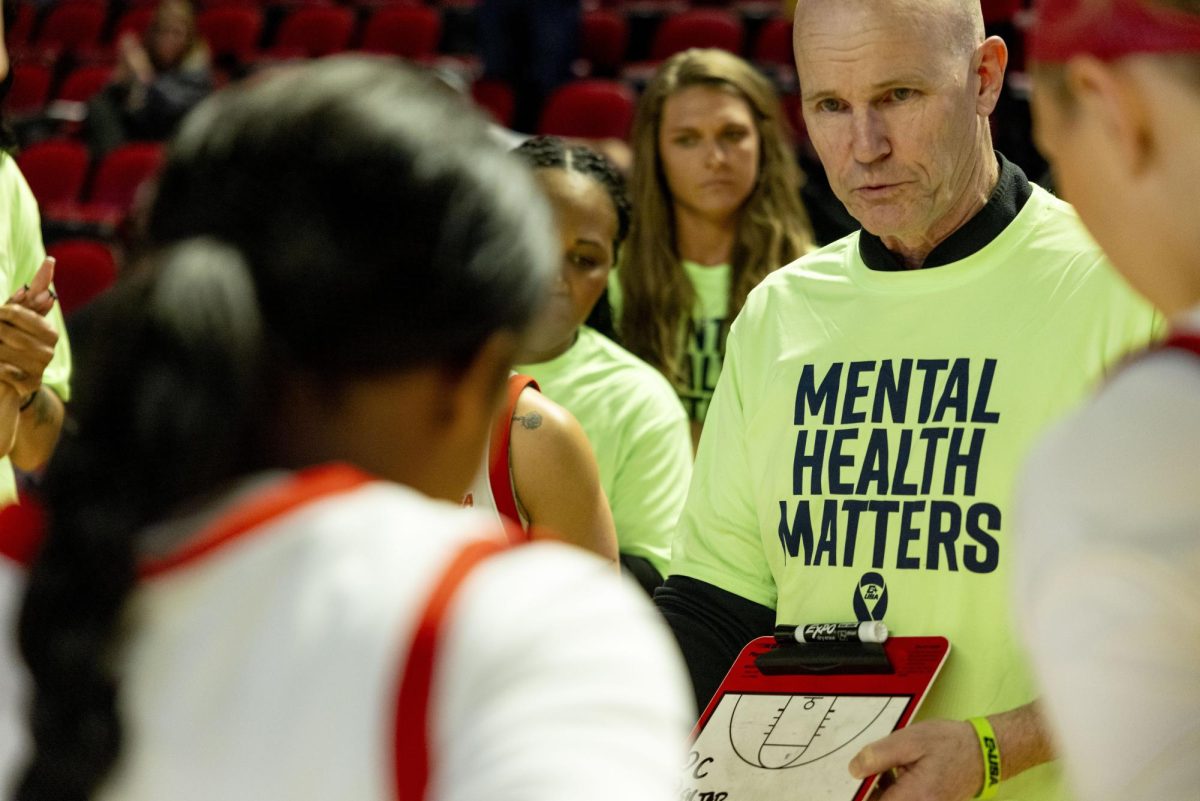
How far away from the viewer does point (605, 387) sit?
3.27 metres

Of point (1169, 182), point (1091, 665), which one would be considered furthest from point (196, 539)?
point (1169, 182)

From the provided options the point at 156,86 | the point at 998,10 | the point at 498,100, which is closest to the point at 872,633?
the point at 998,10

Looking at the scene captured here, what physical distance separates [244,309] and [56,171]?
8811 mm

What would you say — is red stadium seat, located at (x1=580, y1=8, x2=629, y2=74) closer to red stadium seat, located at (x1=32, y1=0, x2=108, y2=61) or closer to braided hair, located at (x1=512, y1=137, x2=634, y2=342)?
red stadium seat, located at (x1=32, y1=0, x2=108, y2=61)

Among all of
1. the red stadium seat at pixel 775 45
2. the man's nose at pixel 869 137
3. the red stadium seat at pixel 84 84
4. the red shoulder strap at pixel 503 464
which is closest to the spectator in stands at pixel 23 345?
the red shoulder strap at pixel 503 464

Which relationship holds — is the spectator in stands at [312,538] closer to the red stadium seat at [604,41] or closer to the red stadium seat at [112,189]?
the red stadium seat at [112,189]

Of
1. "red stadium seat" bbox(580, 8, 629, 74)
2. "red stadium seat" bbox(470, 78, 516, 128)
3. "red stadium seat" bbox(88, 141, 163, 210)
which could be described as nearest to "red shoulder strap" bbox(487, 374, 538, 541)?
"red stadium seat" bbox(470, 78, 516, 128)

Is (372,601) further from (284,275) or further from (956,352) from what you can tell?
(956,352)

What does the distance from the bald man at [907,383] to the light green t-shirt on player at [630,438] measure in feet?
3.22

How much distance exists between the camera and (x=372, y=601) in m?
0.87

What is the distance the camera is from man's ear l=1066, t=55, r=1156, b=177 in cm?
100

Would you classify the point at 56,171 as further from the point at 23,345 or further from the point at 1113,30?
the point at 1113,30

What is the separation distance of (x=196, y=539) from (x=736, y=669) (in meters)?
1.11

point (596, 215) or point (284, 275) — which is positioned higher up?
point (284, 275)
